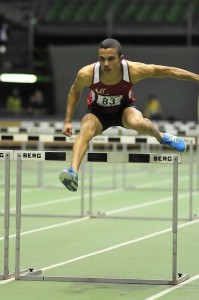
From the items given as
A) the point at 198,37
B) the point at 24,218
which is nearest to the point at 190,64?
the point at 198,37

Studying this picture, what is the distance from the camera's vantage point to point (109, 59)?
32.5 ft

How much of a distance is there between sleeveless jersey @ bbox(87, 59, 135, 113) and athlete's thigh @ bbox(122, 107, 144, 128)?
10 cm

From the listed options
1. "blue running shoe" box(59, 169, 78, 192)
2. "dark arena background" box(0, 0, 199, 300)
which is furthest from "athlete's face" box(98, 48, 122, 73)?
"blue running shoe" box(59, 169, 78, 192)

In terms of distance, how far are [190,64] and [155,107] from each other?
2.92 metres

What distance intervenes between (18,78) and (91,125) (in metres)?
28.0

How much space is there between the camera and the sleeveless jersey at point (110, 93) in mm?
10117

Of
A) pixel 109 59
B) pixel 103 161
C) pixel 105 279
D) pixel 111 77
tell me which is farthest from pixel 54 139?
pixel 105 279

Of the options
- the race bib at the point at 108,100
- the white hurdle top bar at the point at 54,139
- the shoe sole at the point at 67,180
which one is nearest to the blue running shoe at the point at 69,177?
the shoe sole at the point at 67,180

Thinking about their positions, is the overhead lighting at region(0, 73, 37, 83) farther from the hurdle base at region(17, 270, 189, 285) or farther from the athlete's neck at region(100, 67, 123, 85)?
the hurdle base at region(17, 270, 189, 285)

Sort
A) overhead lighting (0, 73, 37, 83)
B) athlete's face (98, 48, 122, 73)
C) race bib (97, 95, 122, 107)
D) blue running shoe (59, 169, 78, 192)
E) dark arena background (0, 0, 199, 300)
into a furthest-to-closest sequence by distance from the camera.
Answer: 1. overhead lighting (0, 73, 37, 83)
2. race bib (97, 95, 122, 107)
3. athlete's face (98, 48, 122, 73)
4. dark arena background (0, 0, 199, 300)
5. blue running shoe (59, 169, 78, 192)

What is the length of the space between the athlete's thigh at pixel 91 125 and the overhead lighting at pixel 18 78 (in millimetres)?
26996

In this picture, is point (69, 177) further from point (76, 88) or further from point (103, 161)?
point (76, 88)

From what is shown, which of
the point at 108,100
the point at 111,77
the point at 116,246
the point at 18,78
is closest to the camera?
the point at 111,77

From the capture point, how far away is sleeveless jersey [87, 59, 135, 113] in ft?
33.2
